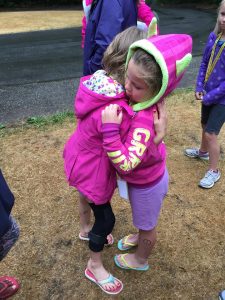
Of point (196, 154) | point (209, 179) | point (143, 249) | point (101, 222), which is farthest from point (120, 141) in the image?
point (196, 154)

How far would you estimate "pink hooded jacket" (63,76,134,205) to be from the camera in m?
1.74

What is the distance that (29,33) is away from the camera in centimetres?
1044

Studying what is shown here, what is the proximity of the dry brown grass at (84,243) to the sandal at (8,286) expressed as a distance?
0.05 meters

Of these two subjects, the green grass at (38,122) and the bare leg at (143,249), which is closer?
the bare leg at (143,249)

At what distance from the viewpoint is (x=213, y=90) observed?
3.03m

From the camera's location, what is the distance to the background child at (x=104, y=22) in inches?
110

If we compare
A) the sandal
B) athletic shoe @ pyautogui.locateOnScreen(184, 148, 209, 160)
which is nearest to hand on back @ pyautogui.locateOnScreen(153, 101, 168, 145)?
the sandal

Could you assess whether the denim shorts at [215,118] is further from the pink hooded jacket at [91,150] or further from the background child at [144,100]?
the pink hooded jacket at [91,150]

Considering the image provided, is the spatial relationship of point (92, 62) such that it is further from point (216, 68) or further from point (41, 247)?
point (41, 247)

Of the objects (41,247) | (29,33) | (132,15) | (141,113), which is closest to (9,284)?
(41,247)

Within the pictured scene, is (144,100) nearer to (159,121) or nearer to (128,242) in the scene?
(159,121)

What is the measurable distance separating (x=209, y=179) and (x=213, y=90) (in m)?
0.87

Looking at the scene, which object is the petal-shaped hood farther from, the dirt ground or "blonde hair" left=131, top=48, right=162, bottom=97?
the dirt ground

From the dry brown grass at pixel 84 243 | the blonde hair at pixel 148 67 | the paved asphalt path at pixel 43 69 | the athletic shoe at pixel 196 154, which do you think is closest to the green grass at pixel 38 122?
the paved asphalt path at pixel 43 69
